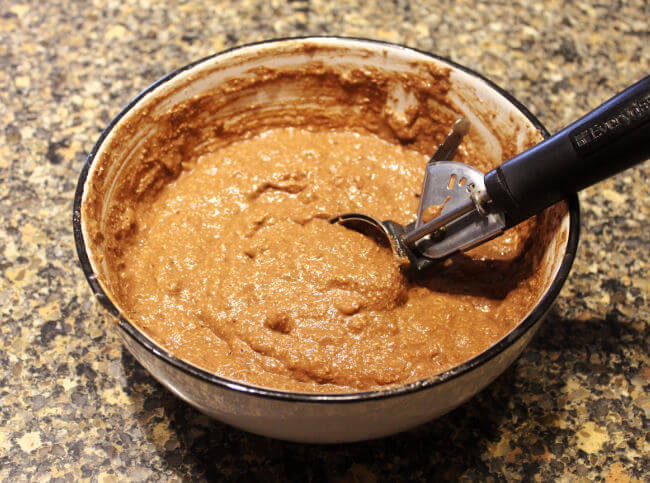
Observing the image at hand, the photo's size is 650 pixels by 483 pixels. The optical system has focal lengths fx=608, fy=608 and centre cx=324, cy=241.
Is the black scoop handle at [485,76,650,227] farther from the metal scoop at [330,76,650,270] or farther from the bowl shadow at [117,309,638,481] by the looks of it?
the bowl shadow at [117,309,638,481]

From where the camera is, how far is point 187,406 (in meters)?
1.35

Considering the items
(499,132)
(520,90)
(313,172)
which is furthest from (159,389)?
(520,90)

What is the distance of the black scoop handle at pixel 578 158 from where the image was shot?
1.02m

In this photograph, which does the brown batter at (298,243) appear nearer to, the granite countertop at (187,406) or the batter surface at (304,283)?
the batter surface at (304,283)

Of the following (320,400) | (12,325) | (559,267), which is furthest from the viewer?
(12,325)

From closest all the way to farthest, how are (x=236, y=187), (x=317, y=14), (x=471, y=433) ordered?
(x=471, y=433) < (x=236, y=187) < (x=317, y=14)

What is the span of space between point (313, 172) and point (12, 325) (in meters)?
0.85

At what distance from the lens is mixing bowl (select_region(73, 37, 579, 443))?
996mm

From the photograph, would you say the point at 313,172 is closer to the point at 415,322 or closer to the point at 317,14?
the point at 415,322

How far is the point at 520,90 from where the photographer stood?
2006 mm

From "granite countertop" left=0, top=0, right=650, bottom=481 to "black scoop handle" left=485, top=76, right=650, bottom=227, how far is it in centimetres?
47

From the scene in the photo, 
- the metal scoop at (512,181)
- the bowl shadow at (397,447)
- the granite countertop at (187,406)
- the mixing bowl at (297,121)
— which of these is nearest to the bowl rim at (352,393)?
the mixing bowl at (297,121)

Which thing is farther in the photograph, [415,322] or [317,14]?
[317,14]

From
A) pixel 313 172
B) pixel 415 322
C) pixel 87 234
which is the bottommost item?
pixel 415 322
